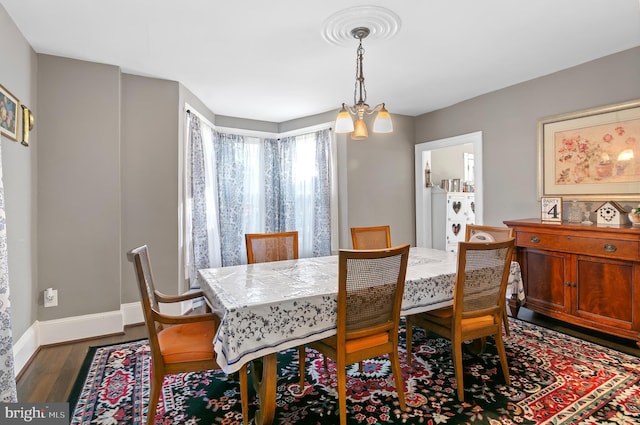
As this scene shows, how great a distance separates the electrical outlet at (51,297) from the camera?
297 centimetres

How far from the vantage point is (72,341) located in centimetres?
300

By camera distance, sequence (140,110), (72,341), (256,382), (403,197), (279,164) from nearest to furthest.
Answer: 1. (256,382)
2. (72,341)
3. (140,110)
4. (403,197)
5. (279,164)

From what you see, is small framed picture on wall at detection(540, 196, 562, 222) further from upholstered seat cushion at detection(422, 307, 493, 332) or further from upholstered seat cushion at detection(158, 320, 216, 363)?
upholstered seat cushion at detection(158, 320, 216, 363)

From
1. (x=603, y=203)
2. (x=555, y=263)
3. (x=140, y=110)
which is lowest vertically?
(x=555, y=263)

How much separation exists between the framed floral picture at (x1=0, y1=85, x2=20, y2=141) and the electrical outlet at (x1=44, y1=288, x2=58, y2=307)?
1.31m

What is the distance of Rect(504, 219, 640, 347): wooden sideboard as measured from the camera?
264 centimetres

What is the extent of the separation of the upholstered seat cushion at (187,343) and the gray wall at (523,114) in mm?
3435

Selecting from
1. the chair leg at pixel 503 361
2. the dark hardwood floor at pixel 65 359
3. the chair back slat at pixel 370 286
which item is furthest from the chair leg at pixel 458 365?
the dark hardwood floor at pixel 65 359

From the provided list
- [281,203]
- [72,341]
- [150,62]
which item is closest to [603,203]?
[281,203]

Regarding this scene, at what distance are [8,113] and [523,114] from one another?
4.47 metres

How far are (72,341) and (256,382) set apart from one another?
2.05 m

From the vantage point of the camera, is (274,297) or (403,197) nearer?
(274,297)

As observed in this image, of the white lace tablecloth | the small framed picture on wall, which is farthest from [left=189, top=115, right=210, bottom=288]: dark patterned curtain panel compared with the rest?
the small framed picture on wall

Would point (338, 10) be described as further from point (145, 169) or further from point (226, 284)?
point (145, 169)
